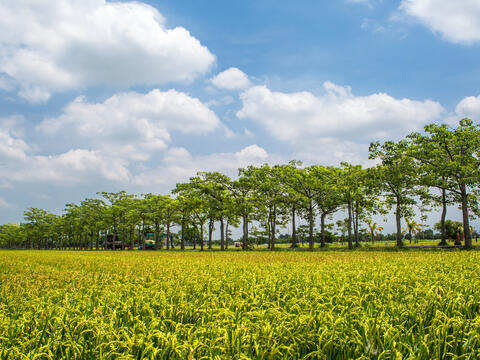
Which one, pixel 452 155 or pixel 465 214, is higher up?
pixel 452 155

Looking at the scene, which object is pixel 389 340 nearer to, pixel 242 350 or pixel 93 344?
pixel 242 350

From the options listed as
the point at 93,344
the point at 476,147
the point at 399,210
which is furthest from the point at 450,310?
the point at 399,210

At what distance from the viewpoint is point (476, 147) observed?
88.4ft

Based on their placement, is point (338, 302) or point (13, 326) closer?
point (13, 326)

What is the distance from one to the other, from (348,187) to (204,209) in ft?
72.2

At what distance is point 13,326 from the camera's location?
375 centimetres

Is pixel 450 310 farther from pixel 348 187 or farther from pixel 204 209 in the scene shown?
pixel 204 209

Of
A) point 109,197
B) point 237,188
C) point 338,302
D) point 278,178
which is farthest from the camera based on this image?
point 109,197

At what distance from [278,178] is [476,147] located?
20.6 meters

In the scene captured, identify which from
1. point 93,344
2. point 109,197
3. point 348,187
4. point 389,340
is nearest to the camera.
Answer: point 389,340

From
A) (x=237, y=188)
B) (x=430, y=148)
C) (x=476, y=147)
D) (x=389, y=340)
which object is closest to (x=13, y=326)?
(x=389, y=340)

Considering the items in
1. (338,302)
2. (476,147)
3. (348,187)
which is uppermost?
(476,147)

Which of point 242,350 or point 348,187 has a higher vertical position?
point 348,187

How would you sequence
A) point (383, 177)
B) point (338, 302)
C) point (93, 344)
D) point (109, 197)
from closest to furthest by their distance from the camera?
point (93, 344) < point (338, 302) < point (383, 177) < point (109, 197)
